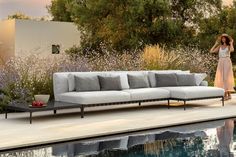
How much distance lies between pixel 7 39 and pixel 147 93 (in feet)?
45.1

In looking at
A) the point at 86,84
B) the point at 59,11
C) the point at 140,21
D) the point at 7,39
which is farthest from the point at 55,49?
the point at 86,84

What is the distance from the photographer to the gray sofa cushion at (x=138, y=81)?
849cm

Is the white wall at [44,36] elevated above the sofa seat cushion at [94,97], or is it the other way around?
the white wall at [44,36]

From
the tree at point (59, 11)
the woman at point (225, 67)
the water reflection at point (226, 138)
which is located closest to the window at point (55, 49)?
the tree at point (59, 11)

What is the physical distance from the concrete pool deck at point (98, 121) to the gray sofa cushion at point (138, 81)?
1.44ft

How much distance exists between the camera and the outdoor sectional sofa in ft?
24.3

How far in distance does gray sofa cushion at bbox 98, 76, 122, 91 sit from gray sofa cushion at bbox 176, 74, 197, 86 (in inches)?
61.6

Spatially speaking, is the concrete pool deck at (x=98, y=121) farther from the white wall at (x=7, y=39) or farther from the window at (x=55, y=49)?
the window at (x=55, y=49)

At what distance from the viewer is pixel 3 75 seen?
27.2 feet

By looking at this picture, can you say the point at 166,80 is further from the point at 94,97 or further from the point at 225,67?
the point at 94,97

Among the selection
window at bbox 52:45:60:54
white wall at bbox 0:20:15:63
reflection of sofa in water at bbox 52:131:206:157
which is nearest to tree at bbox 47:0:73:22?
window at bbox 52:45:60:54

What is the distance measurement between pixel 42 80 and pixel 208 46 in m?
11.6

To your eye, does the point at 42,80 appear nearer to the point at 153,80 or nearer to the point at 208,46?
the point at 153,80

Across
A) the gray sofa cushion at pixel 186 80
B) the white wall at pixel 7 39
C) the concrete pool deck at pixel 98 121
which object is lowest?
the concrete pool deck at pixel 98 121
